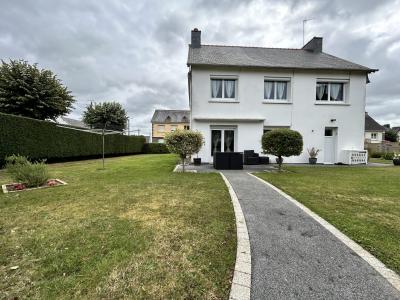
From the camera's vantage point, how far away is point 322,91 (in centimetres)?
1433

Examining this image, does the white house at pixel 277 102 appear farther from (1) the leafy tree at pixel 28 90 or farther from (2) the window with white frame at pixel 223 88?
(1) the leafy tree at pixel 28 90

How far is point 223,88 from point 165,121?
1764 inches

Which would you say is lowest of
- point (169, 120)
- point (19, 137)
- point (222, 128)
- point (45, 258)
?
point (45, 258)

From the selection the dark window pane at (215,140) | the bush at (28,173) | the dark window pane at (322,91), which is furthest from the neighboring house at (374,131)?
the bush at (28,173)

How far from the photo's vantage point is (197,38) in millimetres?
15766

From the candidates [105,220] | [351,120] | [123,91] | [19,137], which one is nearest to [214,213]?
[105,220]

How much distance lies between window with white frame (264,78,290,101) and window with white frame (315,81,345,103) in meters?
2.01

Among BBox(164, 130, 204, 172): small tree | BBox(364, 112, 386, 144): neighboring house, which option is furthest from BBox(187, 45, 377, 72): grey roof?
BBox(364, 112, 386, 144): neighboring house

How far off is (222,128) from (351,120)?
849 cm

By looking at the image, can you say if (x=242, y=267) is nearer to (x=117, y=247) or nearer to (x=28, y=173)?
(x=117, y=247)

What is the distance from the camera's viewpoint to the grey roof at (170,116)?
5734 cm

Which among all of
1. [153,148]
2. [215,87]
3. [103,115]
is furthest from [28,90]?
[153,148]

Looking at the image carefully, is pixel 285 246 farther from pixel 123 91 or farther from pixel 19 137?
pixel 123 91

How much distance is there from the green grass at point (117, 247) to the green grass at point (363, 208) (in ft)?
6.00
